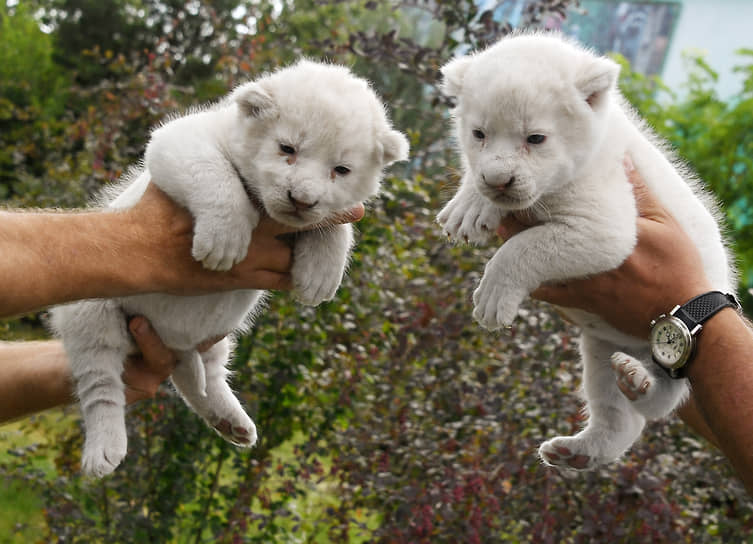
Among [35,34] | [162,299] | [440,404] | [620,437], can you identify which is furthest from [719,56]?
[35,34]

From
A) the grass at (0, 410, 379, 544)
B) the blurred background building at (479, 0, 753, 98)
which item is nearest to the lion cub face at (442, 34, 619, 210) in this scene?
the grass at (0, 410, 379, 544)

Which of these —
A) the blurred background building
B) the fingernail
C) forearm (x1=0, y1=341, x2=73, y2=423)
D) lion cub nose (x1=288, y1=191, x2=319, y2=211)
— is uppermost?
lion cub nose (x1=288, y1=191, x2=319, y2=211)

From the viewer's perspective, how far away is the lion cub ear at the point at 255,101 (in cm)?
257

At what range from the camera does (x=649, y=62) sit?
52.9ft

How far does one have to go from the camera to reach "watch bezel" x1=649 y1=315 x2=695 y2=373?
2449 mm

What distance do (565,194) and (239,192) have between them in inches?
47.5

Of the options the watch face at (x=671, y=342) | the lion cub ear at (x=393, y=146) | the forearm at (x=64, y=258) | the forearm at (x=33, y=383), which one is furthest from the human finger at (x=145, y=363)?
the watch face at (x=671, y=342)

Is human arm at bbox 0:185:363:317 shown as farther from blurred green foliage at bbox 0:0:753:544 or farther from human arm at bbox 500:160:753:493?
blurred green foliage at bbox 0:0:753:544

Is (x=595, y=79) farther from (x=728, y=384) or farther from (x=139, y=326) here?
(x=139, y=326)

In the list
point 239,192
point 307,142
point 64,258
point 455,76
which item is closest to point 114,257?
point 64,258

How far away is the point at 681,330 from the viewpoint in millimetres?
2482

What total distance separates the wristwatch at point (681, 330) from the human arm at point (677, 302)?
30 mm

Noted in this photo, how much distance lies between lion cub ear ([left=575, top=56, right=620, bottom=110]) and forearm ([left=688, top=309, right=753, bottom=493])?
909mm

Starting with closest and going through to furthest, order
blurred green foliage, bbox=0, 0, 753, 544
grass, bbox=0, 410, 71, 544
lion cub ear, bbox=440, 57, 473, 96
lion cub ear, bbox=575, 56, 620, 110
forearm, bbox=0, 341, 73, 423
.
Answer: lion cub ear, bbox=575, 56, 620, 110 < lion cub ear, bbox=440, 57, 473, 96 < forearm, bbox=0, 341, 73, 423 < blurred green foliage, bbox=0, 0, 753, 544 < grass, bbox=0, 410, 71, 544
